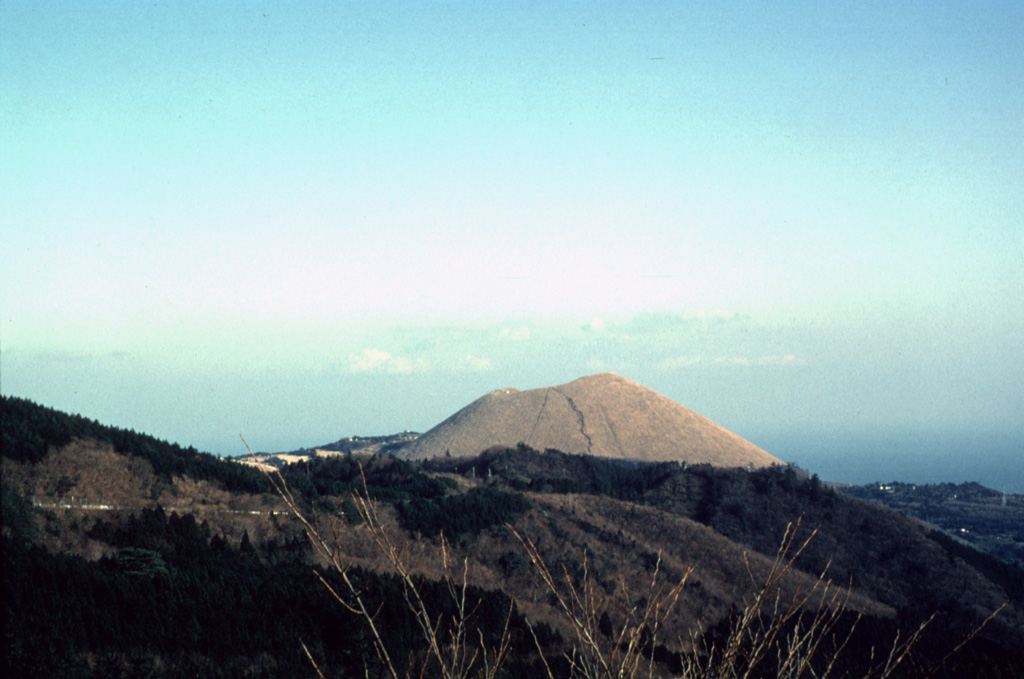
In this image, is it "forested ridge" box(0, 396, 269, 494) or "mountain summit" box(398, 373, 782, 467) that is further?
"mountain summit" box(398, 373, 782, 467)

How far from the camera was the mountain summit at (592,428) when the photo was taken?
10262cm

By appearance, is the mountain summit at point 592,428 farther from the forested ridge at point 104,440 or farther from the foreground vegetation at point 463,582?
the forested ridge at point 104,440

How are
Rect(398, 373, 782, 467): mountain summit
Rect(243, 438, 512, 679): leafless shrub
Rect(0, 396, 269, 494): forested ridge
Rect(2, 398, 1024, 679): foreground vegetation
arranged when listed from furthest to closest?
Rect(398, 373, 782, 467): mountain summit, Rect(0, 396, 269, 494): forested ridge, Rect(2, 398, 1024, 679): foreground vegetation, Rect(243, 438, 512, 679): leafless shrub

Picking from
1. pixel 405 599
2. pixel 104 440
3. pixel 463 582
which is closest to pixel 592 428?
pixel 104 440

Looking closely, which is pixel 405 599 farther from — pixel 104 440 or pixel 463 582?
pixel 104 440

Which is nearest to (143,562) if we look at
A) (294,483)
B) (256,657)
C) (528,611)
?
(256,657)

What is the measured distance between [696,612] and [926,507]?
7078 cm

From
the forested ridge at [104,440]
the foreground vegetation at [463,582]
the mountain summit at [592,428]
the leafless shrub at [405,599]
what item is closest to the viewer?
the leafless shrub at [405,599]

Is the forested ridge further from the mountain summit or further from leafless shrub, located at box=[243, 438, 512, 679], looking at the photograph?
the mountain summit

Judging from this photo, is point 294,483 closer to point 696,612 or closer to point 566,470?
point 696,612

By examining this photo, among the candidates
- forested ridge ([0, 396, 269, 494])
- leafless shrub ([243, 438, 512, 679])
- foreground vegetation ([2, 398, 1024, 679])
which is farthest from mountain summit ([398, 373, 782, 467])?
leafless shrub ([243, 438, 512, 679])

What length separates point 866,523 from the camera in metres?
57.5

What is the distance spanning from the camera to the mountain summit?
102625mm

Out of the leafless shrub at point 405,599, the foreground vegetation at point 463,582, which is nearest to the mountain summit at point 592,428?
the foreground vegetation at point 463,582
